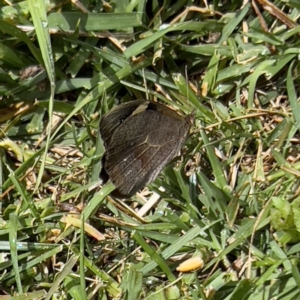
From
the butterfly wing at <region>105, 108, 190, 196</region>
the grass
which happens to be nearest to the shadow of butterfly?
the butterfly wing at <region>105, 108, 190, 196</region>

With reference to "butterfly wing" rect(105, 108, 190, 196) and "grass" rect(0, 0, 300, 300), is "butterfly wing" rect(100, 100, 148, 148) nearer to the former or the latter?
"butterfly wing" rect(105, 108, 190, 196)

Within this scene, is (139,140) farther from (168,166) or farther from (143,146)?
(168,166)

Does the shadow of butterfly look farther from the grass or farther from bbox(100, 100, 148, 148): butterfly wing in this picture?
the grass

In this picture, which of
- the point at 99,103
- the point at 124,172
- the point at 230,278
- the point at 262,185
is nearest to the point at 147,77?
the point at 99,103

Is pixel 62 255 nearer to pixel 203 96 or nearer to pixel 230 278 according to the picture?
pixel 230 278

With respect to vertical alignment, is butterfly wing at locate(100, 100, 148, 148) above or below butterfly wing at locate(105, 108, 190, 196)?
above

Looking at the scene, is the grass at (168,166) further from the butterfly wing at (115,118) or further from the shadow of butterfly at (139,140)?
the butterfly wing at (115,118)

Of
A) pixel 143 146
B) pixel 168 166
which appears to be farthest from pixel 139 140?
pixel 168 166

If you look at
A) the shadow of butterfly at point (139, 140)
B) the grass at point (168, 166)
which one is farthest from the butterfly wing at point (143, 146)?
the grass at point (168, 166)
